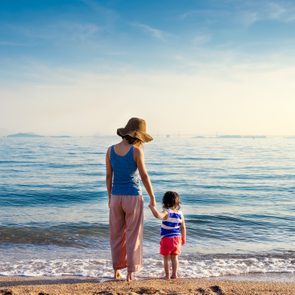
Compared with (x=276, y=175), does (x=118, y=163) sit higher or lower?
higher

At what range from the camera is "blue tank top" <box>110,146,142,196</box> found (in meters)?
5.09

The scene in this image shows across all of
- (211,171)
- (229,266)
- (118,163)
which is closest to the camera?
(118,163)

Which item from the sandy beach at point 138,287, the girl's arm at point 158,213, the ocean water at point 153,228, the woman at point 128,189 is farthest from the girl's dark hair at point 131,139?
the ocean water at point 153,228

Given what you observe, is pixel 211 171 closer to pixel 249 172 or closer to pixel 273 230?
pixel 249 172

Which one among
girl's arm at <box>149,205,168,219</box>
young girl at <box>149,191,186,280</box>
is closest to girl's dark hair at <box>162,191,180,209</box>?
young girl at <box>149,191,186,280</box>

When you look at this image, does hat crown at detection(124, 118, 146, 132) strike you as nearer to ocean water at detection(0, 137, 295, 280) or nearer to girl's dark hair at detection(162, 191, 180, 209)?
girl's dark hair at detection(162, 191, 180, 209)

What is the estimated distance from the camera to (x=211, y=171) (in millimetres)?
26016

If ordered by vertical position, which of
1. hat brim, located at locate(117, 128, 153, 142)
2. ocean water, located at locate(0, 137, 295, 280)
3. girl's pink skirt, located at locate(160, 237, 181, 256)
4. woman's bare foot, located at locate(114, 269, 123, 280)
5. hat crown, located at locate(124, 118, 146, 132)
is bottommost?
ocean water, located at locate(0, 137, 295, 280)

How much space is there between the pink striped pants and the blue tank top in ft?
0.26

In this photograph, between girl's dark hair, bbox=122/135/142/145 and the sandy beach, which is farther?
girl's dark hair, bbox=122/135/142/145

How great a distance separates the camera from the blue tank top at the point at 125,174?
5094 millimetres

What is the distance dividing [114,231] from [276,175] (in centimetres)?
2078

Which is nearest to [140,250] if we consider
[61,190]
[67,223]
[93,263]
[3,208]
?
[93,263]

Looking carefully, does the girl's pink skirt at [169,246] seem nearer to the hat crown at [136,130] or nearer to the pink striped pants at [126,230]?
the pink striped pants at [126,230]
